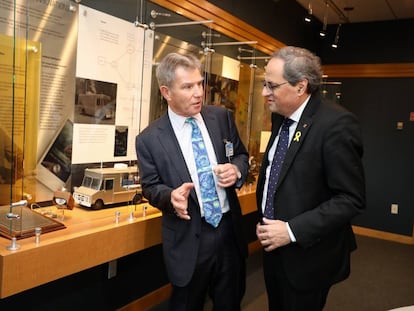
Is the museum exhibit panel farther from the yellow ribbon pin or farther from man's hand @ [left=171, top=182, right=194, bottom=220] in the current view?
the yellow ribbon pin

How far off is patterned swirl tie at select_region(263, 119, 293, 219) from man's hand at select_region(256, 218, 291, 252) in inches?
4.8

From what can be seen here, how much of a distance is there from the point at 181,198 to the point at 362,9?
4588mm

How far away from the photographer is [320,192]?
1.57m

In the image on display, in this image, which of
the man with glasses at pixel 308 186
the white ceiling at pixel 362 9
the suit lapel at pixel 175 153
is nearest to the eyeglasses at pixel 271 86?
the man with glasses at pixel 308 186

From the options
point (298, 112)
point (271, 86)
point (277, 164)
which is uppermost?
point (271, 86)

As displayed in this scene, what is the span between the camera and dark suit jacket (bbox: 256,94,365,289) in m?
1.47

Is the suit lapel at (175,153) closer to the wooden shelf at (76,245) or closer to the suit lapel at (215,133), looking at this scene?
the suit lapel at (215,133)

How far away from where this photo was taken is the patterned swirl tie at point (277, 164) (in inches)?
66.0

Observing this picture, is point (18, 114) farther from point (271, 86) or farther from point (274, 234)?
point (274, 234)

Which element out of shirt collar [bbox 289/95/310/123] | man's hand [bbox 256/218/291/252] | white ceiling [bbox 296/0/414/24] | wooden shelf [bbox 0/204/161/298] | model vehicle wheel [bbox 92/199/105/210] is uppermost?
white ceiling [bbox 296/0/414/24]

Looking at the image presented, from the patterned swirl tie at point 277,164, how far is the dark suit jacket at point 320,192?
0.21ft

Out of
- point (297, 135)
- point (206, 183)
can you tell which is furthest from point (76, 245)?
point (297, 135)

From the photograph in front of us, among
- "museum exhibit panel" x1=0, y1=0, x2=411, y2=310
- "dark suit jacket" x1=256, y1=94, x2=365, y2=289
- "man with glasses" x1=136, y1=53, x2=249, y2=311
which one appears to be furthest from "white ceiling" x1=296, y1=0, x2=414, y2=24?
"dark suit jacket" x1=256, y1=94, x2=365, y2=289

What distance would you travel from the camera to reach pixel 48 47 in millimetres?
2043
